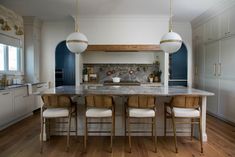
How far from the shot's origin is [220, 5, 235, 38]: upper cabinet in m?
4.21

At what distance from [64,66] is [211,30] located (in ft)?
14.9

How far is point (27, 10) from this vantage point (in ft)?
16.7

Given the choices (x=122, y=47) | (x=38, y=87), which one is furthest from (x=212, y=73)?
(x=38, y=87)

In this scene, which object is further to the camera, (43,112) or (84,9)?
(84,9)

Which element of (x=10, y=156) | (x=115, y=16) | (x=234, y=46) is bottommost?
(x=10, y=156)

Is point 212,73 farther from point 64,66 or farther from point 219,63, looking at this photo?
point 64,66

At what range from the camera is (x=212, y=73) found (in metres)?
5.11

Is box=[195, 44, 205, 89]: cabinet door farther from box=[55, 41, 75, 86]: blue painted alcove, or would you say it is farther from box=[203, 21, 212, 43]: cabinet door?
box=[55, 41, 75, 86]: blue painted alcove

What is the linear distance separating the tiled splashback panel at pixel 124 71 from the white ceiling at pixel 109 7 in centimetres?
164

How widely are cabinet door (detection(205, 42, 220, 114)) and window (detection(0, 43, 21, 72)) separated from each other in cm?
545

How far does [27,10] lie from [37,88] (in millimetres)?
2151

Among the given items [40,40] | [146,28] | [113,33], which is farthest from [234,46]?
[40,40]

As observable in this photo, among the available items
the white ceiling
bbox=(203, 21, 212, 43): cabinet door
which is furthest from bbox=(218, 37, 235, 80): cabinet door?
the white ceiling

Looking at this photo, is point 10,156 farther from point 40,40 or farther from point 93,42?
point 40,40
